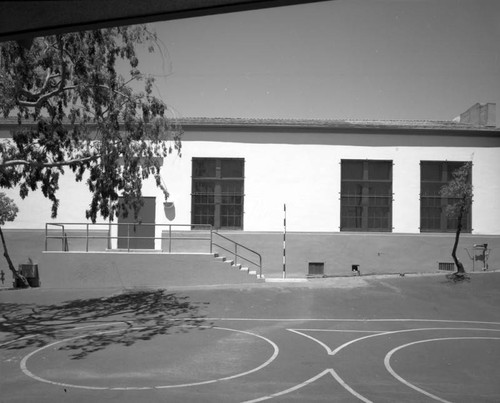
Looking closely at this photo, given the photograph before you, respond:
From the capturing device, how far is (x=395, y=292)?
51.4 feet

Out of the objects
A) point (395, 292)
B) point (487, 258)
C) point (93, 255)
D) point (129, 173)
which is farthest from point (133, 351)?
point (487, 258)

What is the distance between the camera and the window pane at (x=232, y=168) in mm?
20125

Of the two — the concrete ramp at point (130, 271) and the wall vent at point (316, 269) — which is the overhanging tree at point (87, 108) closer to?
the concrete ramp at point (130, 271)

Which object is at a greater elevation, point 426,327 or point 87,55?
point 87,55

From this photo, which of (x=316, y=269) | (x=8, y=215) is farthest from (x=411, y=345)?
(x=8, y=215)

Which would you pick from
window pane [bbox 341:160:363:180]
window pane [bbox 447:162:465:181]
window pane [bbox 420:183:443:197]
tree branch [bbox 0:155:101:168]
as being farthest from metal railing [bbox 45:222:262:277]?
window pane [bbox 447:162:465:181]

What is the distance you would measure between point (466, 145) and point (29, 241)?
2091 centimetres

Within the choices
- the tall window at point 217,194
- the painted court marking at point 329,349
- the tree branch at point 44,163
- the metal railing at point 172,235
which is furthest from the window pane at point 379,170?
the tree branch at point 44,163

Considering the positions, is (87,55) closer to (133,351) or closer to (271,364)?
(133,351)

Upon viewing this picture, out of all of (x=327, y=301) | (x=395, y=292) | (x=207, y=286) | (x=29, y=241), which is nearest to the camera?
(x=327, y=301)

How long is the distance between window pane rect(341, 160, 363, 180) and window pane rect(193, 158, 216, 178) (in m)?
6.16

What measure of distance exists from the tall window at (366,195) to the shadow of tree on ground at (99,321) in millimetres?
9314

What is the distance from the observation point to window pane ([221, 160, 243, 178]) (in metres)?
20.1

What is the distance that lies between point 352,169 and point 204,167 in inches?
277
